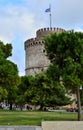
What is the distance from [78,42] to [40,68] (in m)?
49.1

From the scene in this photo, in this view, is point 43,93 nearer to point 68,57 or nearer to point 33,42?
point 68,57

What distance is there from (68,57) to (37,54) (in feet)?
164

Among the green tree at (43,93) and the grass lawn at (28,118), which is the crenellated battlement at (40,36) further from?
the grass lawn at (28,118)

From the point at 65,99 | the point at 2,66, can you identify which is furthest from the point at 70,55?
the point at 65,99

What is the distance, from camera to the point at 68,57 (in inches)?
984

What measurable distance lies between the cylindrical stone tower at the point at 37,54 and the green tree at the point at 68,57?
47.1 meters

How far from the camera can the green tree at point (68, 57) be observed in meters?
24.7

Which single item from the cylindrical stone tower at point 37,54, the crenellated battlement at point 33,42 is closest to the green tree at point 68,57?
the cylindrical stone tower at point 37,54

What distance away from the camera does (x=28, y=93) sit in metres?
50.9

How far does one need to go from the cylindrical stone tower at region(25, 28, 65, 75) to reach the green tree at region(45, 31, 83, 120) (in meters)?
47.1

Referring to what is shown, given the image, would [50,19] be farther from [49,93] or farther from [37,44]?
[49,93]

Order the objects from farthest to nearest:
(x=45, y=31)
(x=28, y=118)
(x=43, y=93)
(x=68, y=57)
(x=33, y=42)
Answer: (x=33, y=42) < (x=45, y=31) < (x=43, y=93) < (x=68, y=57) < (x=28, y=118)

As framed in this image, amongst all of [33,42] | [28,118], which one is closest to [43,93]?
[28,118]

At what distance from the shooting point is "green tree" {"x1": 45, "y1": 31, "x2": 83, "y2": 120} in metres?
24.7
